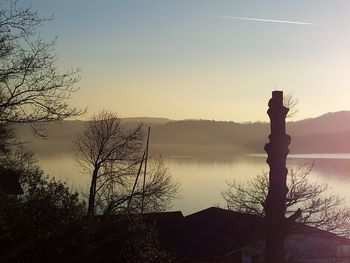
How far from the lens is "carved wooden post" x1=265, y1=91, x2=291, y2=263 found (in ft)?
24.2

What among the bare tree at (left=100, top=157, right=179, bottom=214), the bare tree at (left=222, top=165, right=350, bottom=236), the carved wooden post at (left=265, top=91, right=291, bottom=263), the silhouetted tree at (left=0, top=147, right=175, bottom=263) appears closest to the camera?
the carved wooden post at (left=265, top=91, right=291, bottom=263)

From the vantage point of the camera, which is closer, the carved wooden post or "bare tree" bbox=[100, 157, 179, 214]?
the carved wooden post

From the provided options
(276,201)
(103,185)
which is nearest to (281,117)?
(276,201)

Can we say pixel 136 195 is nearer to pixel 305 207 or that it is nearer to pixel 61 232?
pixel 305 207

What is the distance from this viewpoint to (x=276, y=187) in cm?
738

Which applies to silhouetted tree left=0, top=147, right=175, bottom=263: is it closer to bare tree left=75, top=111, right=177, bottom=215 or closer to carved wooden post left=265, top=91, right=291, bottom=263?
carved wooden post left=265, top=91, right=291, bottom=263

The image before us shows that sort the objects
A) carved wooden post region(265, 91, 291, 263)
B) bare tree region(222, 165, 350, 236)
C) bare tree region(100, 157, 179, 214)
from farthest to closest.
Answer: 1. bare tree region(100, 157, 179, 214)
2. bare tree region(222, 165, 350, 236)
3. carved wooden post region(265, 91, 291, 263)

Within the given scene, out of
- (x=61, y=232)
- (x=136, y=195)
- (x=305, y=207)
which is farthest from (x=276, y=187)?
(x=136, y=195)

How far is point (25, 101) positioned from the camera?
13.1m

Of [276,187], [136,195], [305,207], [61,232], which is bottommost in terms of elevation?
[136,195]

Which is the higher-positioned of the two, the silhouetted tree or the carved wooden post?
the carved wooden post

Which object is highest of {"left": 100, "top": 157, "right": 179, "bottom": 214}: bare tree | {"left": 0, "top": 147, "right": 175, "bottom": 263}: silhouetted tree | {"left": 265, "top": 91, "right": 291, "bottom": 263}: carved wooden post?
{"left": 265, "top": 91, "right": 291, "bottom": 263}: carved wooden post

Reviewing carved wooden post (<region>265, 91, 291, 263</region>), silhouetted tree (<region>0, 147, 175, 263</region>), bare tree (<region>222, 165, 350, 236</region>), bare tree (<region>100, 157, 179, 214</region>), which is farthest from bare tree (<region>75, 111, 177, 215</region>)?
carved wooden post (<region>265, 91, 291, 263</region>)

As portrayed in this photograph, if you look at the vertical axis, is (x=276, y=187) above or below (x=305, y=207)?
above
